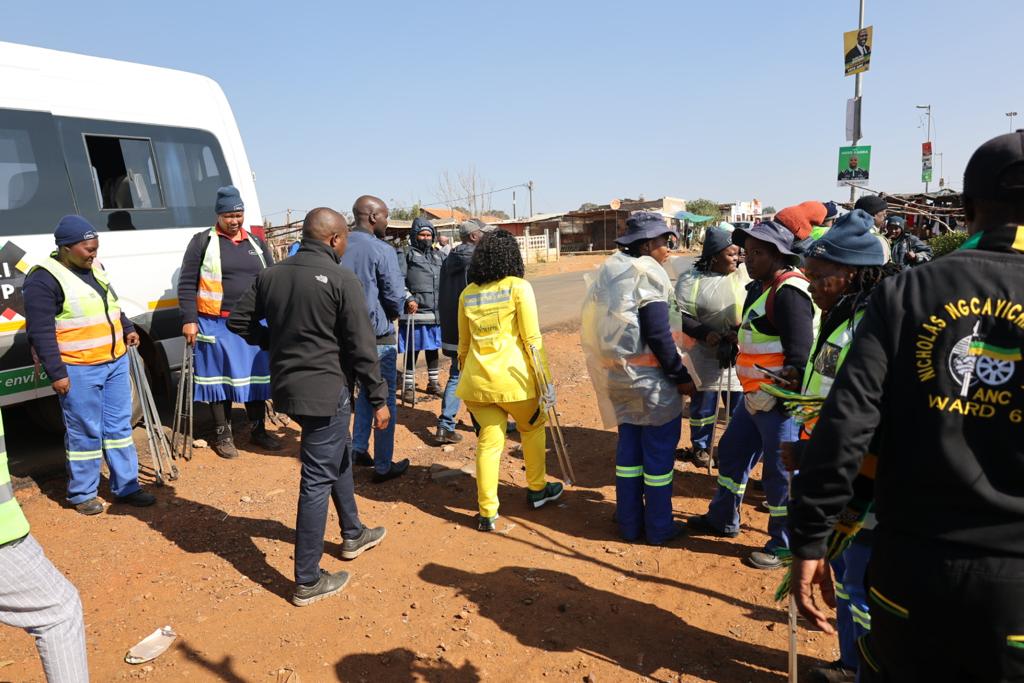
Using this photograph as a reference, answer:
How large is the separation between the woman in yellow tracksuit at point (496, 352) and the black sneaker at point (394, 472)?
1.15m

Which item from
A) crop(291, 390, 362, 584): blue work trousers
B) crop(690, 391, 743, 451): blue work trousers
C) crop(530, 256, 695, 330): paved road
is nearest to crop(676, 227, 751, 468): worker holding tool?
crop(690, 391, 743, 451): blue work trousers

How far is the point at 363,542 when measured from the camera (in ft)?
13.0

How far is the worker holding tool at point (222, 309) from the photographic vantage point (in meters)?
5.43

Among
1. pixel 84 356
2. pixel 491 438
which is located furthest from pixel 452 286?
pixel 84 356

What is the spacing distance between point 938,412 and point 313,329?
2886 millimetres

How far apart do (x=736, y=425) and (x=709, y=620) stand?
47.6 inches

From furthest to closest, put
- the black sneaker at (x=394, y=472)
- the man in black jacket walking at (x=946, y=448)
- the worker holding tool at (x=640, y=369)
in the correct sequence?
the black sneaker at (x=394, y=472) < the worker holding tool at (x=640, y=369) < the man in black jacket walking at (x=946, y=448)

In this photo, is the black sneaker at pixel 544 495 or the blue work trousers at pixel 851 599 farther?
the black sneaker at pixel 544 495

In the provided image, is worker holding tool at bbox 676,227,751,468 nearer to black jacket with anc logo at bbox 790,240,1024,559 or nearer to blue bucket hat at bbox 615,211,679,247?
blue bucket hat at bbox 615,211,679,247

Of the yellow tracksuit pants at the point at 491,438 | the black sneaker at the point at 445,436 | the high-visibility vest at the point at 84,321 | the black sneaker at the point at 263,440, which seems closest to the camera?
the yellow tracksuit pants at the point at 491,438

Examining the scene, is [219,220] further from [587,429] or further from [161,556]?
[587,429]

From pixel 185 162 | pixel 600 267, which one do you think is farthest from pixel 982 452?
pixel 185 162

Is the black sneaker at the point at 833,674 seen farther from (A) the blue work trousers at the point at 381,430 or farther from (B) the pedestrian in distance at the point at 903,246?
(B) the pedestrian in distance at the point at 903,246

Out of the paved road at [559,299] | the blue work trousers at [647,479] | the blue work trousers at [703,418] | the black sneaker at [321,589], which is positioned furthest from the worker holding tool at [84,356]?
the paved road at [559,299]
